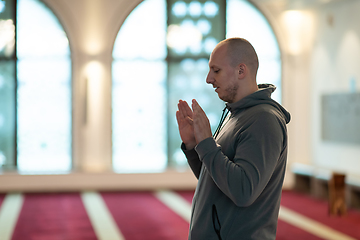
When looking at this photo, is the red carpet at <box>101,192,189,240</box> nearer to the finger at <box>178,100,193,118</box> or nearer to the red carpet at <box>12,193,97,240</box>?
the red carpet at <box>12,193,97,240</box>

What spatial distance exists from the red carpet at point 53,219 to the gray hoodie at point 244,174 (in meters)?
4.01

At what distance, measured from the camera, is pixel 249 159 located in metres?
1.39

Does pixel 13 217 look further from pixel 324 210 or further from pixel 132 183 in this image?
pixel 324 210

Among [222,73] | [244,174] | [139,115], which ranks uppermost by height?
[222,73]

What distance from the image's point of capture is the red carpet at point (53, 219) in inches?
211

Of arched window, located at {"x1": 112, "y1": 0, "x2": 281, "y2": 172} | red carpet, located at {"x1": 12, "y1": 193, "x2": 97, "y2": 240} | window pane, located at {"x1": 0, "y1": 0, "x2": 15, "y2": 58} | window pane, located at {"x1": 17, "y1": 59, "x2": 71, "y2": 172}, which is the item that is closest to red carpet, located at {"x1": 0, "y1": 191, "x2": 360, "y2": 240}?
red carpet, located at {"x1": 12, "y1": 193, "x2": 97, "y2": 240}

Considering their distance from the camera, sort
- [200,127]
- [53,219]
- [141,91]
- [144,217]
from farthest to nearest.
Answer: [141,91]
[144,217]
[53,219]
[200,127]

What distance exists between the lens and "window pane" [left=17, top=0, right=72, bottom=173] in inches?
353

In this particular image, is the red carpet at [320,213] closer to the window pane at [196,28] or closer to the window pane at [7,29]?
the window pane at [196,28]

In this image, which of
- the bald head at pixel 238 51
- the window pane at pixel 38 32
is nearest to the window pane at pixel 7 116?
the window pane at pixel 38 32

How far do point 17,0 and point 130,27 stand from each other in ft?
7.83

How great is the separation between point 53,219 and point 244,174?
18.0ft

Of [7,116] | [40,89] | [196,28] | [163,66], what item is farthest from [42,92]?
[196,28]

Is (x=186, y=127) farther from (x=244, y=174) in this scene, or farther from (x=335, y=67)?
(x=335, y=67)
